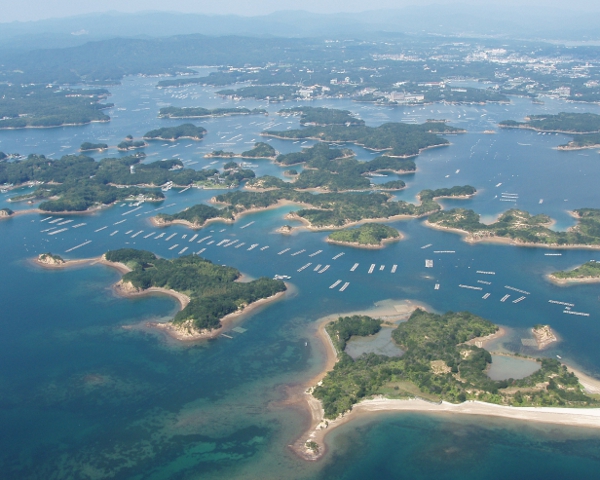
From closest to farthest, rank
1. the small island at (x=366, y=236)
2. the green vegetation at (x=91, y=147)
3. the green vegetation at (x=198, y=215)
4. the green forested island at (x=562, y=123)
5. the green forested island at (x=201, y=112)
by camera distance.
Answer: the small island at (x=366, y=236)
the green vegetation at (x=198, y=215)
the green vegetation at (x=91, y=147)
the green forested island at (x=562, y=123)
the green forested island at (x=201, y=112)

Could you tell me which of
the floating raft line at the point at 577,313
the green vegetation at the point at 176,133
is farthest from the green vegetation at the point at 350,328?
the green vegetation at the point at 176,133

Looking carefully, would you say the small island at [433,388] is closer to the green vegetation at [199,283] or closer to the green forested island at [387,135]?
the green vegetation at [199,283]

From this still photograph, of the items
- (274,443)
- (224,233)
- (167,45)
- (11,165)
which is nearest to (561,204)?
(224,233)

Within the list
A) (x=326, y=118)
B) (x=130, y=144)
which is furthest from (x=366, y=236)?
(x=326, y=118)

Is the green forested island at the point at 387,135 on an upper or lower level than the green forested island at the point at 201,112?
lower

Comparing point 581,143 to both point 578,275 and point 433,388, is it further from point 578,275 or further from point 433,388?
point 433,388

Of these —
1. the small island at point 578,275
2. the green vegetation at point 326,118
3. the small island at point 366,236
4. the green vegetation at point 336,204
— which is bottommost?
the small island at point 578,275
